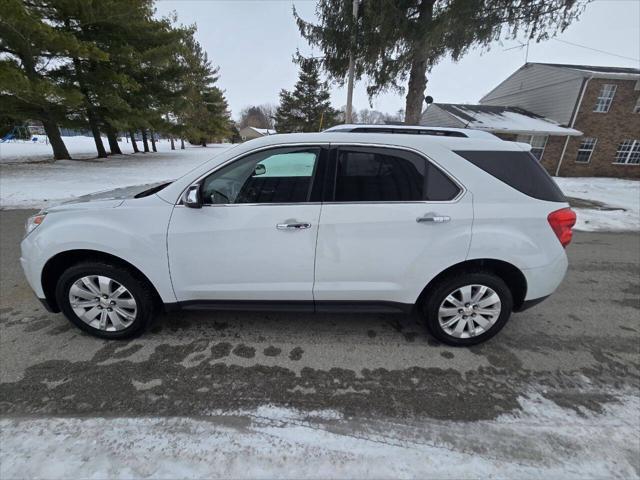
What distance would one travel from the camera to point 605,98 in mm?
16922

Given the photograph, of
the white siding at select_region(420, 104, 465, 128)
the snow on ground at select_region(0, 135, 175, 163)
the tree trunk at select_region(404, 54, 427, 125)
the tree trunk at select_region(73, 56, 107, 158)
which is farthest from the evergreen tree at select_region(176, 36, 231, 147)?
the tree trunk at select_region(404, 54, 427, 125)

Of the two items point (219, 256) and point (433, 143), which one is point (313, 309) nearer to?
point (219, 256)

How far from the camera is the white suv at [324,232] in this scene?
232 cm

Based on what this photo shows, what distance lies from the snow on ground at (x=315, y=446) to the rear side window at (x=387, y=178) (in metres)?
1.57

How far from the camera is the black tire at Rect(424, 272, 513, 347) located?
2477 millimetres

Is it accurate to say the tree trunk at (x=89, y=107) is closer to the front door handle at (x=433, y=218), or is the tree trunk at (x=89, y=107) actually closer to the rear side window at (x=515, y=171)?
the front door handle at (x=433, y=218)

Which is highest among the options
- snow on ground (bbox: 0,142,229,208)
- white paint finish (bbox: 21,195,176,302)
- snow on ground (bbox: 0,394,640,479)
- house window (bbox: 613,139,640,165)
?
house window (bbox: 613,139,640,165)

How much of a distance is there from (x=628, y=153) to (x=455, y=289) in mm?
24132

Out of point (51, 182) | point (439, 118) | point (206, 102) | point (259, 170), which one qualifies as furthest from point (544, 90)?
point (206, 102)

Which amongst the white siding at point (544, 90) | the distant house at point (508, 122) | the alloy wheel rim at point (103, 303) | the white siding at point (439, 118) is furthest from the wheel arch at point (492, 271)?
the white siding at point (544, 90)

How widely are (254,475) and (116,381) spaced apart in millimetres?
1325

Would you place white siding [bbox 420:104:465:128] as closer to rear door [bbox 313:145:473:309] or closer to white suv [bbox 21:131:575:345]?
white suv [bbox 21:131:575:345]

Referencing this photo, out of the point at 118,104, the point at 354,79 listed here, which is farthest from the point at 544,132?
the point at 118,104

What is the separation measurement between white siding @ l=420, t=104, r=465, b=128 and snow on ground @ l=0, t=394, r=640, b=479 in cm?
1705
